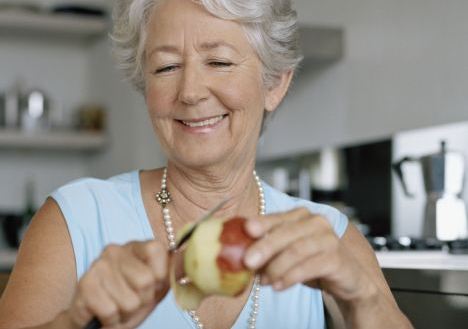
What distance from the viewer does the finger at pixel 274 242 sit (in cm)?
100

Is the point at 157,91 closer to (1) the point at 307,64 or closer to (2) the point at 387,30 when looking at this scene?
(2) the point at 387,30

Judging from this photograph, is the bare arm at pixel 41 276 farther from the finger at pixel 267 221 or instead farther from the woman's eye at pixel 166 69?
the finger at pixel 267 221

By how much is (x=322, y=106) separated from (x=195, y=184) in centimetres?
201

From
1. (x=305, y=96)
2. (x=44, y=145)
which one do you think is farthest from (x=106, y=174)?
(x=305, y=96)

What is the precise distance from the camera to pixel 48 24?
4512 millimetres

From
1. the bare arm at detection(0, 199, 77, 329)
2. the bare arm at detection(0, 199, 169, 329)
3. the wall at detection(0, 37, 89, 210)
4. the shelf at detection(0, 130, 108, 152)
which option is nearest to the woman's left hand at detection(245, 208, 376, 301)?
the bare arm at detection(0, 199, 169, 329)

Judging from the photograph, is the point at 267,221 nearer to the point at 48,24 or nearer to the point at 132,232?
the point at 132,232

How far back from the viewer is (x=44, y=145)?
457cm

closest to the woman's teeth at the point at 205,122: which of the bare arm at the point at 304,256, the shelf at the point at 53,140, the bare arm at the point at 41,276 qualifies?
the bare arm at the point at 41,276

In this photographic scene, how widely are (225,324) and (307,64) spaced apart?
2175 millimetres

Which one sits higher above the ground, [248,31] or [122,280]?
[248,31]

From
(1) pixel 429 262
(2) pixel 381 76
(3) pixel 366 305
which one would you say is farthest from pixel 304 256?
(2) pixel 381 76

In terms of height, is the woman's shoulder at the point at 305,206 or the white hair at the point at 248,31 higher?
the white hair at the point at 248,31

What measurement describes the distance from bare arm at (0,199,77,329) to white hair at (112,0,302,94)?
0.31m
